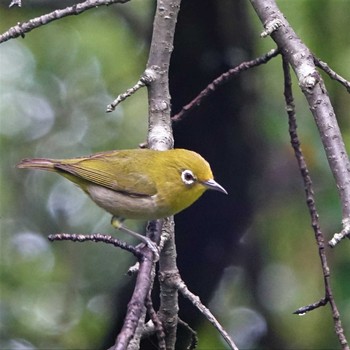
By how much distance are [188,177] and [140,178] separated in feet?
1.13

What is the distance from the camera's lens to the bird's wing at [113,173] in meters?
4.20

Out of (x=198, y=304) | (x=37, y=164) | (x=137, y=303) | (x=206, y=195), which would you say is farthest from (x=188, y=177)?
(x=206, y=195)

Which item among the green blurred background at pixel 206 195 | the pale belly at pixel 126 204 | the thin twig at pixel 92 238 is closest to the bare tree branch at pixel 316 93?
the thin twig at pixel 92 238

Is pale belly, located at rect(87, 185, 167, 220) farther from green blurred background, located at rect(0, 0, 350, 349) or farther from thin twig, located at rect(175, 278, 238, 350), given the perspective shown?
green blurred background, located at rect(0, 0, 350, 349)

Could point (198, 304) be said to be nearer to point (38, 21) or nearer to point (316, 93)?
point (316, 93)

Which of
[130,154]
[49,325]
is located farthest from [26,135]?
[130,154]

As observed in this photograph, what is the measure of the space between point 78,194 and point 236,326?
2.15 meters

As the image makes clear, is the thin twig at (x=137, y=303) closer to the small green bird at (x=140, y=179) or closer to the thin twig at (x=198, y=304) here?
the thin twig at (x=198, y=304)

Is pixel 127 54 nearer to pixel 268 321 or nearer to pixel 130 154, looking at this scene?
pixel 268 321

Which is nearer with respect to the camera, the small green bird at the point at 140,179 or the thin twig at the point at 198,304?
the thin twig at the point at 198,304

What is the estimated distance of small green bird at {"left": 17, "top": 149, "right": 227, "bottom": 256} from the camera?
3.97 meters

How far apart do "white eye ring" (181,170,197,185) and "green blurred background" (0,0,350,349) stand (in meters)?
1.29

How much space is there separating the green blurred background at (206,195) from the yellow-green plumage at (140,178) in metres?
1.29

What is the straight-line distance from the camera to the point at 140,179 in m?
4.28
